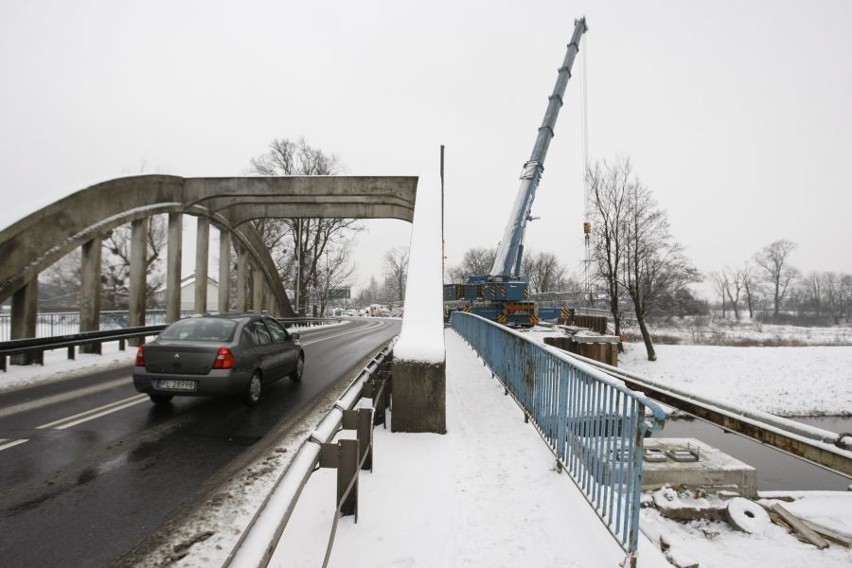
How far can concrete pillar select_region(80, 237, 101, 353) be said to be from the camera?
12.1 m

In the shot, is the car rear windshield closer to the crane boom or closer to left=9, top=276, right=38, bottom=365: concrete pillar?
left=9, top=276, right=38, bottom=365: concrete pillar

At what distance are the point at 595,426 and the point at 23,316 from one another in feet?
41.9

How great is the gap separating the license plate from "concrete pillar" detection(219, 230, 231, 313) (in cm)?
1315

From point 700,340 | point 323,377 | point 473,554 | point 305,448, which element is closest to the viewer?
point 305,448

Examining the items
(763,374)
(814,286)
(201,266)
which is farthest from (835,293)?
(201,266)

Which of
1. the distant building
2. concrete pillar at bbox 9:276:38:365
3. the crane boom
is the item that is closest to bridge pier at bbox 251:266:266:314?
concrete pillar at bbox 9:276:38:365

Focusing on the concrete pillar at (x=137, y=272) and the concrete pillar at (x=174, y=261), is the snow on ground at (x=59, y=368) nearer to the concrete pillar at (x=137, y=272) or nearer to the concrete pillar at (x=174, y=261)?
the concrete pillar at (x=137, y=272)

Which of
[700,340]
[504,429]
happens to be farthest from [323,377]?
[700,340]

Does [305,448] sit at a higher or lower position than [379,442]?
higher

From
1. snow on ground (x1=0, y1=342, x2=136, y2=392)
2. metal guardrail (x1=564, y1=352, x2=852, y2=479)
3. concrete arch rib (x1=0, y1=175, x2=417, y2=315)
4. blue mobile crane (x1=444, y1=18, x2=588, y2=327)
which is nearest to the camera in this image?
metal guardrail (x1=564, y1=352, x2=852, y2=479)

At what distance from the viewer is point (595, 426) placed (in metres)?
3.50

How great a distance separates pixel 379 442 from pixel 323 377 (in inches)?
190

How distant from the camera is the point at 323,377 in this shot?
9562 millimetres

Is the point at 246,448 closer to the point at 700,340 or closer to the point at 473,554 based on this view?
the point at 473,554
